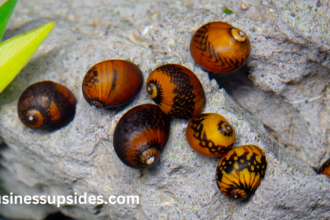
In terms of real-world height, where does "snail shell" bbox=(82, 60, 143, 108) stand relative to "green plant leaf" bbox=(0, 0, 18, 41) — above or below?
below

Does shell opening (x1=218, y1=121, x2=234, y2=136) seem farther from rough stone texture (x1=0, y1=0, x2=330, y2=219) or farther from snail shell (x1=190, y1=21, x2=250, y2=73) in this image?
snail shell (x1=190, y1=21, x2=250, y2=73)

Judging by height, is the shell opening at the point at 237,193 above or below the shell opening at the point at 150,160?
below

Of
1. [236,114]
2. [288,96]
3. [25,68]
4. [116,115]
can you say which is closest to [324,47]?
[288,96]

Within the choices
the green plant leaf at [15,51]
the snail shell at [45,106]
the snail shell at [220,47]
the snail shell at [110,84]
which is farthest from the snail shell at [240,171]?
the green plant leaf at [15,51]

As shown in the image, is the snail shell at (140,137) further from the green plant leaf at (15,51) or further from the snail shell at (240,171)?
the green plant leaf at (15,51)

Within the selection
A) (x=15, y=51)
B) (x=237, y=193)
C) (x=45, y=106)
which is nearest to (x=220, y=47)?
(x=237, y=193)

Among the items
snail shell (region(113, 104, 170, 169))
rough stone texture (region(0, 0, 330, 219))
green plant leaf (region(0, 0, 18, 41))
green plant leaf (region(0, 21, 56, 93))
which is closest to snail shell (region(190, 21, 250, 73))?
rough stone texture (region(0, 0, 330, 219))
